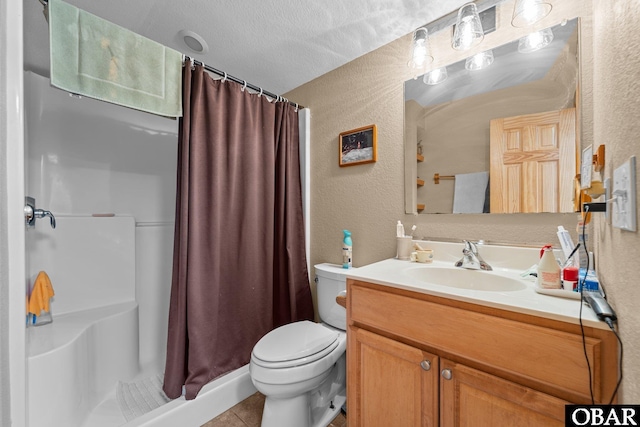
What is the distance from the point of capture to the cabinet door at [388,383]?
80 centimetres

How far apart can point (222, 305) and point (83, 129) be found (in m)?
1.47

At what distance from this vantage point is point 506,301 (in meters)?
0.68

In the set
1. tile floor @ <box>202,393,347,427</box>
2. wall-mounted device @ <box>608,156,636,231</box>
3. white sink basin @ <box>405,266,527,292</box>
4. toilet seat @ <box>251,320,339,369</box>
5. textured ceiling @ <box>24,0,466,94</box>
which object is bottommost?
tile floor @ <box>202,393,347,427</box>

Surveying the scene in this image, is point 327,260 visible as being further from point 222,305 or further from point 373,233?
point 222,305

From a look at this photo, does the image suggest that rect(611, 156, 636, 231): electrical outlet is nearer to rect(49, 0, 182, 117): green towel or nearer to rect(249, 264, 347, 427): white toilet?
rect(249, 264, 347, 427): white toilet

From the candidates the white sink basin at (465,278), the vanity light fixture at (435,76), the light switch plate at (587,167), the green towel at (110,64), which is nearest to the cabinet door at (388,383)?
the white sink basin at (465,278)

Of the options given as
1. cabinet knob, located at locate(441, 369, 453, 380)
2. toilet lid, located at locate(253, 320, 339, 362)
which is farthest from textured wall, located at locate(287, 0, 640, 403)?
toilet lid, located at locate(253, 320, 339, 362)

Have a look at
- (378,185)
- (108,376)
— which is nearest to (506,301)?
(378,185)

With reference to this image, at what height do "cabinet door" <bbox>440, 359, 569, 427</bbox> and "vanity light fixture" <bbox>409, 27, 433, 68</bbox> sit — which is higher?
"vanity light fixture" <bbox>409, 27, 433, 68</bbox>

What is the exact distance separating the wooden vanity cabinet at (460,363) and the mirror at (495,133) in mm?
636

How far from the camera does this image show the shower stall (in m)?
1.23

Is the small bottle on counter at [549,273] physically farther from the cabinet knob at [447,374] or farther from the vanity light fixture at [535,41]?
the vanity light fixture at [535,41]

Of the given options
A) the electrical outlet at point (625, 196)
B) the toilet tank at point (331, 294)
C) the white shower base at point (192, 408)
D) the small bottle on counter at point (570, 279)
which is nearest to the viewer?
the electrical outlet at point (625, 196)

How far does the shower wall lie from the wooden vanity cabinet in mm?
1538
